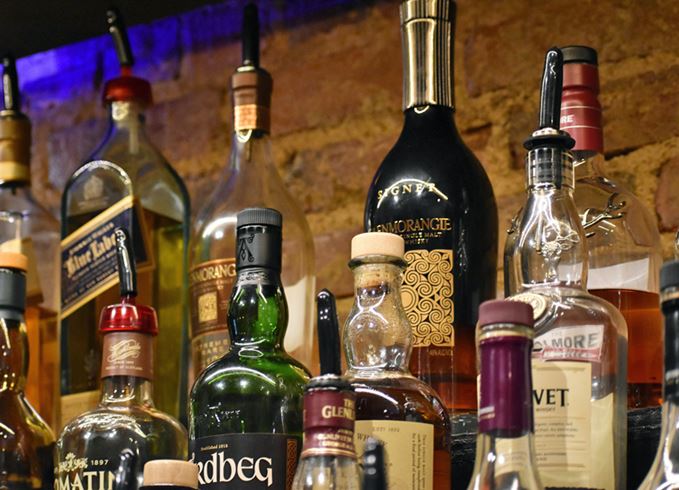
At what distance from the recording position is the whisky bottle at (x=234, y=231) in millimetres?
1291

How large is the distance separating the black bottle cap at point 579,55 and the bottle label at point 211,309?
335 millimetres

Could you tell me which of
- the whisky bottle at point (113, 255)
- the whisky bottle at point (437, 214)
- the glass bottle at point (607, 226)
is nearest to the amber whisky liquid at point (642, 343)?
the glass bottle at point (607, 226)

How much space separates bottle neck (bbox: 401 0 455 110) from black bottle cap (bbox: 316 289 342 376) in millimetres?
286

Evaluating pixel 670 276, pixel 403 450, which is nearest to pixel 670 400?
pixel 670 276

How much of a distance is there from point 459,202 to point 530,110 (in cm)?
32

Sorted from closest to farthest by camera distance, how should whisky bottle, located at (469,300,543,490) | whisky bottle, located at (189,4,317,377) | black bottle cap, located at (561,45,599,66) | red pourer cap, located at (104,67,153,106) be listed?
whisky bottle, located at (469,300,543,490) → black bottle cap, located at (561,45,599,66) → whisky bottle, located at (189,4,317,377) → red pourer cap, located at (104,67,153,106)

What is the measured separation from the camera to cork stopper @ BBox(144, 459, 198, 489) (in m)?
0.97

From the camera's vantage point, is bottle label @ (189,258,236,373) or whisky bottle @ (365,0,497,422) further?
bottle label @ (189,258,236,373)

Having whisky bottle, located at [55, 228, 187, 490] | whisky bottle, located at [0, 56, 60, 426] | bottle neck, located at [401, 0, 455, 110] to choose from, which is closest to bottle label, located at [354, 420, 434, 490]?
whisky bottle, located at [55, 228, 187, 490]

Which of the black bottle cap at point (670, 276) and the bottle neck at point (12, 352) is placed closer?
the black bottle cap at point (670, 276)

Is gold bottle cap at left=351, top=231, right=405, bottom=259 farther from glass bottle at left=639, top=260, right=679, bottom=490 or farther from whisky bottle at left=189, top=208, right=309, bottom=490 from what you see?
glass bottle at left=639, top=260, right=679, bottom=490

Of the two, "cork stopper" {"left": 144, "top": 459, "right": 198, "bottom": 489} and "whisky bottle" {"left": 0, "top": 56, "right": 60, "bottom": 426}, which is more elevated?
"whisky bottle" {"left": 0, "top": 56, "right": 60, "bottom": 426}

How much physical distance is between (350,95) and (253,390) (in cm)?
58

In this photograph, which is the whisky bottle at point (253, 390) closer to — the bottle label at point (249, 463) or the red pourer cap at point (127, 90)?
the bottle label at point (249, 463)
